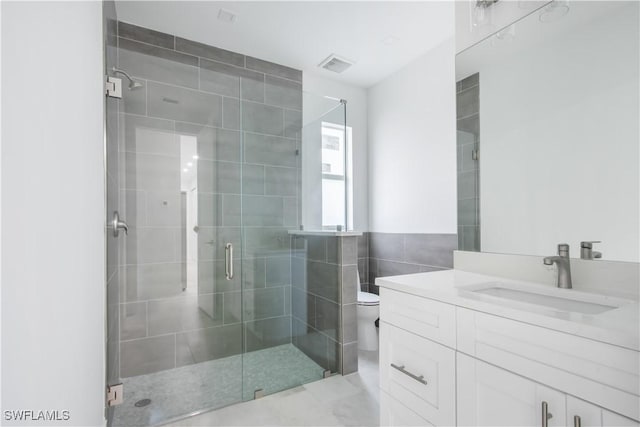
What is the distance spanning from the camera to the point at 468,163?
1751 mm

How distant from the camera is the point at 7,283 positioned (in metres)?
1.03

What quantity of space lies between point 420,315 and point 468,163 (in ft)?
3.19

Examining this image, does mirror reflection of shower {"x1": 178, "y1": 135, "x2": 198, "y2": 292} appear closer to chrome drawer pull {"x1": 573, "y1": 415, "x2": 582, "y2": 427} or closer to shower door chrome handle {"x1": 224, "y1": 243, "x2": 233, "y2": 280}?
shower door chrome handle {"x1": 224, "y1": 243, "x2": 233, "y2": 280}

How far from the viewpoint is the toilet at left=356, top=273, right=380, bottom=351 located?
2.56 meters

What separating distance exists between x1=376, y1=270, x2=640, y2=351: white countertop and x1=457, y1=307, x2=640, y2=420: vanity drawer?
0.02 meters

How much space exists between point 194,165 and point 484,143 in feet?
5.91

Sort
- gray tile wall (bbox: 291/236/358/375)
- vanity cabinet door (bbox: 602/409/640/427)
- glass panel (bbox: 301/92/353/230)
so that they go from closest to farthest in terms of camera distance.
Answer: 1. vanity cabinet door (bbox: 602/409/640/427)
2. gray tile wall (bbox: 291/236/358/375)
3. glass panel (bbox: 301/92/353/230)

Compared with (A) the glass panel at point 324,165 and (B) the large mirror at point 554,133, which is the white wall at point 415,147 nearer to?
(A) the glass panel at point 324,165

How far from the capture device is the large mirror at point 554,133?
3.79 feet

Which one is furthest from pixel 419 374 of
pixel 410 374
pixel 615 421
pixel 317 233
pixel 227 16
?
pixel 227 16

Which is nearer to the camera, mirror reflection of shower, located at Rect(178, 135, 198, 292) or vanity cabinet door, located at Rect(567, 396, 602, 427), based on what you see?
vanity cabinet door, located at Rect(567, 396, 602, 427)

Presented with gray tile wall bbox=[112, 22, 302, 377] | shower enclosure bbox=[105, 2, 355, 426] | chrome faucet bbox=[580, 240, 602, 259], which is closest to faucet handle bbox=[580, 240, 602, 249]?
chrome faucet bbox=[580, 240, 602, 259]

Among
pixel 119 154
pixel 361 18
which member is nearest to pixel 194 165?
pixel 119 154

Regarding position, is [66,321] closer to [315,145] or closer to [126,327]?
[126,327]
